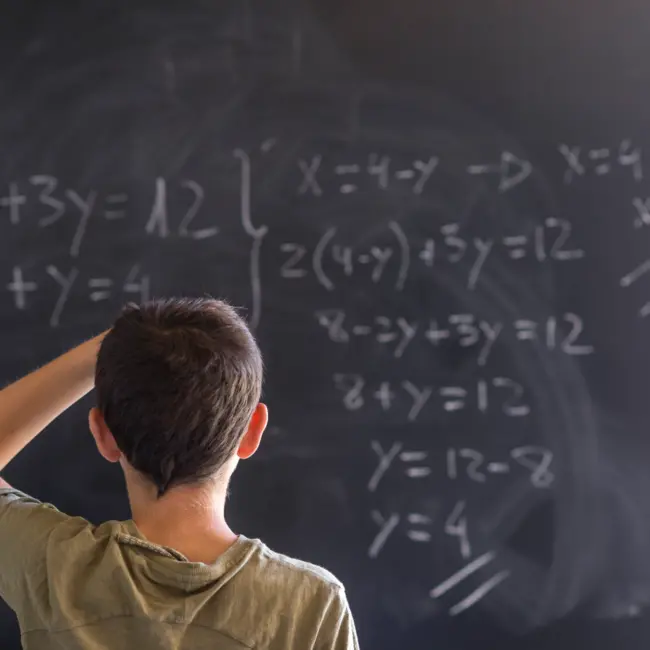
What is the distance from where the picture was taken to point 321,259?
1224mm

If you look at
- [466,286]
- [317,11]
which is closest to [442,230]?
[466,286]

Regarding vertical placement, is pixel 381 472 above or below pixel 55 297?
below

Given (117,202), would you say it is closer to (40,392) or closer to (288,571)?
(40,392)

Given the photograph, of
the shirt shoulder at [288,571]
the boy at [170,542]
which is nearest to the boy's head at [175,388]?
the boy at [170,542]

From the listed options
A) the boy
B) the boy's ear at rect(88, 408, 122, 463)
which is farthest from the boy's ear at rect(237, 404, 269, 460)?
the boy's ear at rect(88, 408, 122, 463)

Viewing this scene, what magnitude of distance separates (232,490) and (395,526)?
0.30 m

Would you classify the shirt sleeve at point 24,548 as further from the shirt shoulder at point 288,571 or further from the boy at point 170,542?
the shirt shoulder at point 288,571

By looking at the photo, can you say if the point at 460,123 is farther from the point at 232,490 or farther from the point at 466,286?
the point at 232,490

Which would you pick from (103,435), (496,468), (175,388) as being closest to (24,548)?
(103,435)

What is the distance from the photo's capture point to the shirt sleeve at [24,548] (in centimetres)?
73

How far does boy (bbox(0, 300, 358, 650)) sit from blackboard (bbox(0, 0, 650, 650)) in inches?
19.0

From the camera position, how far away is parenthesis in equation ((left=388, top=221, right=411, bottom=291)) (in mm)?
1224

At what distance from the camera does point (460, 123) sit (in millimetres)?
1219

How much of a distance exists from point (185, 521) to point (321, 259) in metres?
0.60
